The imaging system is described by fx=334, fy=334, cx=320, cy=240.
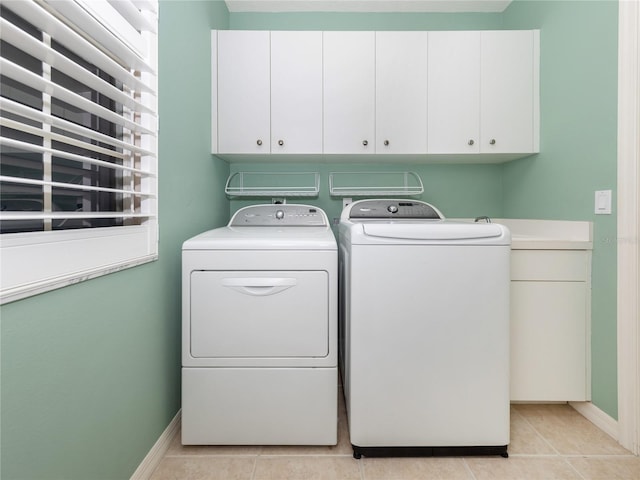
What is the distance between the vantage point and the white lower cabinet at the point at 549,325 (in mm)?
A: 1669

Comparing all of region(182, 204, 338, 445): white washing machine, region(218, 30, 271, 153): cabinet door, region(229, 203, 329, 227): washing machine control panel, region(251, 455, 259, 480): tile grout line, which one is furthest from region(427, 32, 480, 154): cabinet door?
region(251, 455, 259, 480): tile grout line

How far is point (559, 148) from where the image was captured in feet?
6.10

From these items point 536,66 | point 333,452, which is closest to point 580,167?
point 536,66

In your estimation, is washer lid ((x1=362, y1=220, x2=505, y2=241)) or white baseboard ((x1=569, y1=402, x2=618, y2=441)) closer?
washer lid ((x1=362, y1=220, x2=505, y2=241))

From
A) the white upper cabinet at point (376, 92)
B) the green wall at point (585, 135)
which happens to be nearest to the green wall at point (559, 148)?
the green wall at point (585, 135)

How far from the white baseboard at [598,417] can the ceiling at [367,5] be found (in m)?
2.51

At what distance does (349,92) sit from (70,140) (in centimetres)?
159

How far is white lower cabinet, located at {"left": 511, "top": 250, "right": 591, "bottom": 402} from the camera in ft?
5.48

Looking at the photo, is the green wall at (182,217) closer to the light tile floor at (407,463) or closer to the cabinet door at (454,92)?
the light tile floor at (407,463)

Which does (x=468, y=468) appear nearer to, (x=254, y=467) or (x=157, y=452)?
(x=254, y=467)

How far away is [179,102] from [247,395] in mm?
1341

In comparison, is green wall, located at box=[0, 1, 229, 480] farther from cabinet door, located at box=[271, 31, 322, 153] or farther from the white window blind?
cabinet door, located at box=[271, 31, 322, 153]

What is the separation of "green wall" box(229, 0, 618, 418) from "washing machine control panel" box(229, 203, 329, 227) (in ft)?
1.05

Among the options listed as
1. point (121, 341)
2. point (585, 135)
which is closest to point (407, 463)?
Result: point (121, 341)
